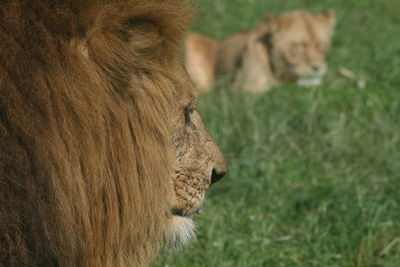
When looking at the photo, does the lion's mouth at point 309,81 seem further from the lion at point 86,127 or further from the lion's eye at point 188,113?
the lion at point 86,127

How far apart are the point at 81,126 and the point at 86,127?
0.05 ft

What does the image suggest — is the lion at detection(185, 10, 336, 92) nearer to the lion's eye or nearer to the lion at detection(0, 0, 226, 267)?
the lion's eye

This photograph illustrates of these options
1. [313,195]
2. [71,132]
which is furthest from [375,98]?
[71,132]

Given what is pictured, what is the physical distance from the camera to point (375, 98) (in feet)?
23.9

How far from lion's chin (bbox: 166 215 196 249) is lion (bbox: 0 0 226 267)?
0.11 m

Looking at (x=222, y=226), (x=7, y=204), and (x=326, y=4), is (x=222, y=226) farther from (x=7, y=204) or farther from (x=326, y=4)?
(x=326, y=4)

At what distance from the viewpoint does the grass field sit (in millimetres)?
4363

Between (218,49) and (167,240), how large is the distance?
811cm

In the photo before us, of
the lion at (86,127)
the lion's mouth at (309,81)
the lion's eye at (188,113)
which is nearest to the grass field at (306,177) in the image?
the lion's mouth at (309,81)

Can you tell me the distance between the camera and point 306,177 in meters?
5.59

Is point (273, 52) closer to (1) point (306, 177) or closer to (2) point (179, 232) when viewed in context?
(1) point (306, 177)

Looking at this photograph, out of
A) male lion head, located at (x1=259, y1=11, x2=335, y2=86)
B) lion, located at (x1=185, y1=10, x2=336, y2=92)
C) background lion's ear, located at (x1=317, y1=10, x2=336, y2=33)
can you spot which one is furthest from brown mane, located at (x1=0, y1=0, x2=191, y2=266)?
background lion's ear, located at (x1=317, y1=10, x2=336, y2=33)

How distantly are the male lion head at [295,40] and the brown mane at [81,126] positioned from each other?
7.40 meters

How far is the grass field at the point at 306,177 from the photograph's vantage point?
436 cm
